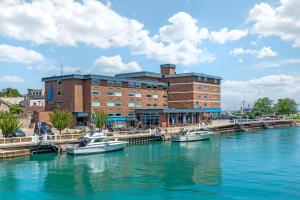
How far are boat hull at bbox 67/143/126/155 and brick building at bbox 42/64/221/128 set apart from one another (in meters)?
21.9

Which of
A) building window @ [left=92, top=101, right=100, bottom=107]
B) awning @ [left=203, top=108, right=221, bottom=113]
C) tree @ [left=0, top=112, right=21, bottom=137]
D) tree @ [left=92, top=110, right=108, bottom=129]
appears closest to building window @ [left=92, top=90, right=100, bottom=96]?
building window @ [left=92, top=101, right=100, bottom=107]

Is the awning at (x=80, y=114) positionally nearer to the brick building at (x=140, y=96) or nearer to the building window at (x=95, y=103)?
the brick building at (x=140, y=96)

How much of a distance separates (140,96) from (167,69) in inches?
868

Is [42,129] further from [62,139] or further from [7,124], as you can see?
[7,124]

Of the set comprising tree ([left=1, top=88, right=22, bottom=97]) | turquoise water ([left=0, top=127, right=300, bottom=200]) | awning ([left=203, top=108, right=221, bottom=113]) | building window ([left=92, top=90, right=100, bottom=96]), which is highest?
tree ([left=1, top=88, right=22, bottom=97])

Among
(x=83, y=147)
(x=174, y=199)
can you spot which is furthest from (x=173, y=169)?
(x=83, y=147)

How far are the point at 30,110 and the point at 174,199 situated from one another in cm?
9229

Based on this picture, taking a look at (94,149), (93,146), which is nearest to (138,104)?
(94,149)

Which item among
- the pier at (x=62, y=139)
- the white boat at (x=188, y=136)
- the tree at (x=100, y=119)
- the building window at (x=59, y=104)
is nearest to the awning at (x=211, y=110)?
the pier at (x=62, y=139)

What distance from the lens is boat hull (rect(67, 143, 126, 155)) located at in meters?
51.4

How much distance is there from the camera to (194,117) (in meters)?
100

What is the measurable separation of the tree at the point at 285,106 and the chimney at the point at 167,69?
249 feet

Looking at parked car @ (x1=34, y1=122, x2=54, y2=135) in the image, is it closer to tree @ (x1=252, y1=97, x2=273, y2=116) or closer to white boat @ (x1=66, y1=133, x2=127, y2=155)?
white boat @ (x1=66, y1=133, x2=127, y2=155)

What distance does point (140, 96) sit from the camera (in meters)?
91.3
